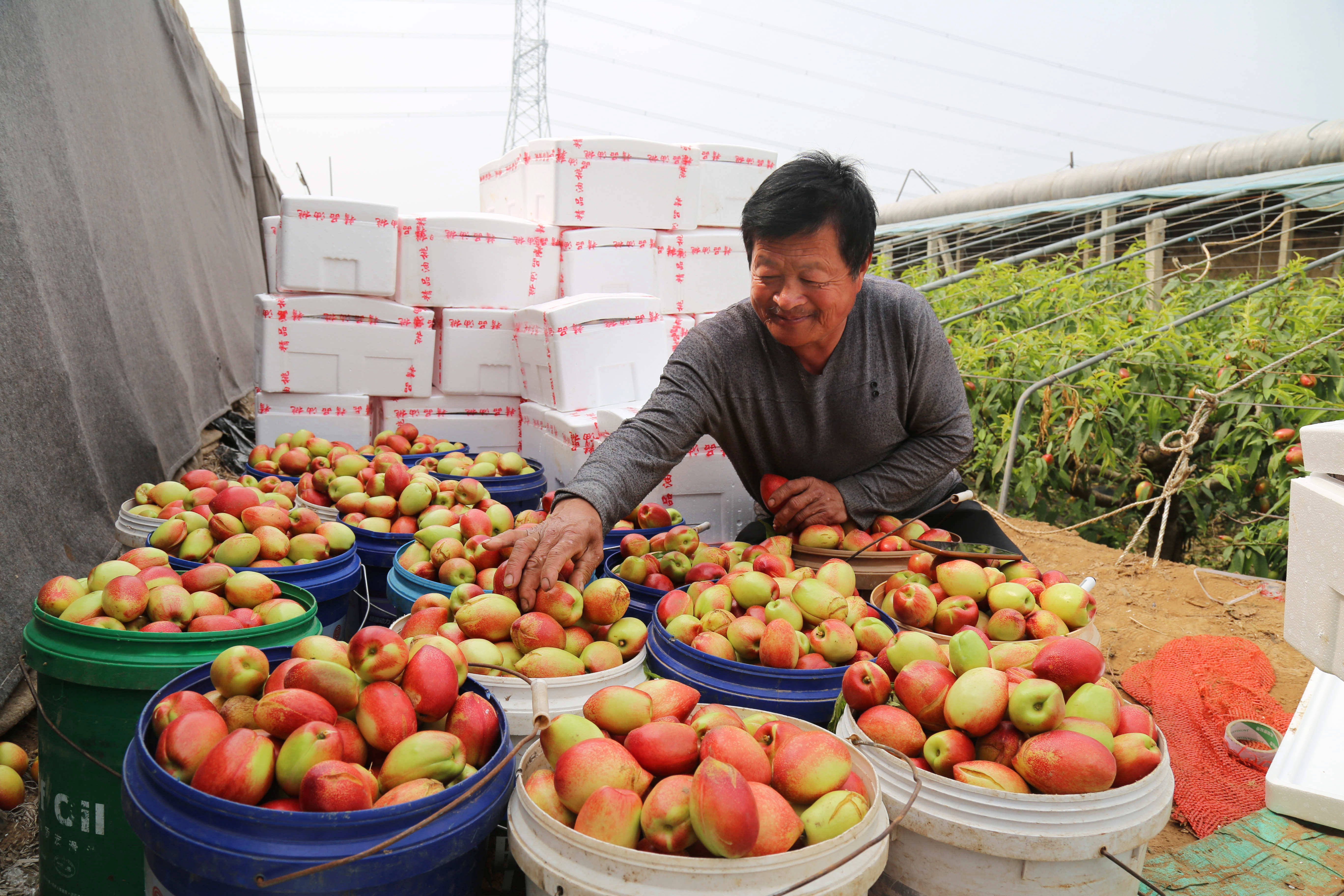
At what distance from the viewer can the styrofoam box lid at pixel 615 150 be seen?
4.62 metres

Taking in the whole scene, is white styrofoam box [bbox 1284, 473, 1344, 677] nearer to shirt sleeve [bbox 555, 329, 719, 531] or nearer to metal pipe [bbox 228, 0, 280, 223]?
shirt sleeve [bbox 555, 329, 719, 531]

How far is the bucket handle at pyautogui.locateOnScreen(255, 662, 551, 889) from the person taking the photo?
1187 mm

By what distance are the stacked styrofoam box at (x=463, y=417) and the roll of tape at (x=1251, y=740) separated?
3558mm

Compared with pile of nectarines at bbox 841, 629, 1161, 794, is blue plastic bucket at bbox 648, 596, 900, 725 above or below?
below

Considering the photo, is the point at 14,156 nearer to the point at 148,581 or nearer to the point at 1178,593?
the point at 148,581

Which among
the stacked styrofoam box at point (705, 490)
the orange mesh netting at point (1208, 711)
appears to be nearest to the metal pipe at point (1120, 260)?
the stacked styrofoam box at point (705, 490)

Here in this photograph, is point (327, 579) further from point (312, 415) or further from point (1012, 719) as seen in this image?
point (312, 415)

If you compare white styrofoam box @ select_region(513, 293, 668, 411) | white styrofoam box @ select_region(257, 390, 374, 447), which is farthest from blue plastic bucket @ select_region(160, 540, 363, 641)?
white styrofoam box @ select_region(257, 390, 374, 447)

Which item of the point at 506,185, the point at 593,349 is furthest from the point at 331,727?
the point at 506,185

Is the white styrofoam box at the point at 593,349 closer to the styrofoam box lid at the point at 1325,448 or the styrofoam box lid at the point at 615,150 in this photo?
the styrofoam box lid at the point at 615,150

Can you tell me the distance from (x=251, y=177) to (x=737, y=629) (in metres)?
11.2

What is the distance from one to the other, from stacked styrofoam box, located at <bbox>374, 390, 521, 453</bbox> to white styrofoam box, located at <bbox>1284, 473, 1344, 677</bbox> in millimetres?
3823

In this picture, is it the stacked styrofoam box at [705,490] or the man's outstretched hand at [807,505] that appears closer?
the man's outstretched hand at [807,505]

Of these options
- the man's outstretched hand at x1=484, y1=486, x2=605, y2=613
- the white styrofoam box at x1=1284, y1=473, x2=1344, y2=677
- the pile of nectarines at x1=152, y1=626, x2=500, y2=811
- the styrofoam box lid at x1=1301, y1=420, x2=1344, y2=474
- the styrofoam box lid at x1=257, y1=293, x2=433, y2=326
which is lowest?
the pile of nectarines at x1=152, y1=626, x2=500, y2=811
